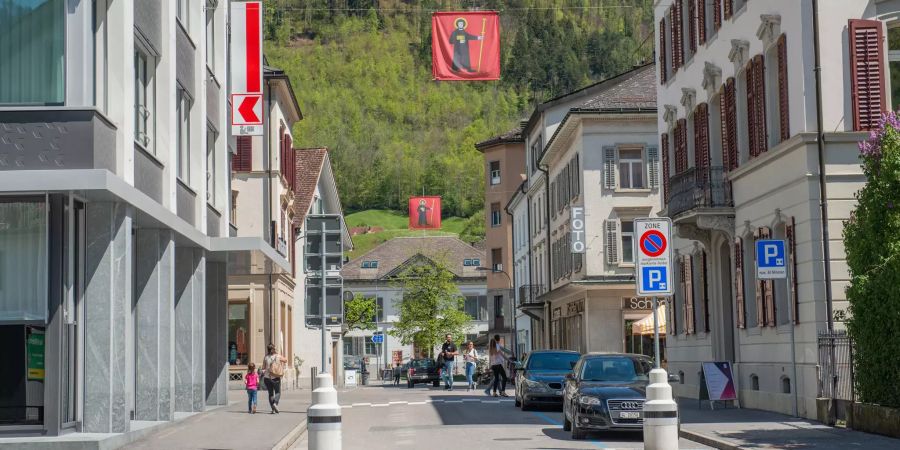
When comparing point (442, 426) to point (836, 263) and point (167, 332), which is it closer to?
point (167, 332)

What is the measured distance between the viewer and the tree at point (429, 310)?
9244 centimetres

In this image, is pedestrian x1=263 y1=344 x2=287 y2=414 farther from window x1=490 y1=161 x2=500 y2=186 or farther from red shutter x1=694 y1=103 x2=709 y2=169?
window x1=490 y1=161 x2=500 y2=186

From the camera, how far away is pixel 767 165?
26.9 meters

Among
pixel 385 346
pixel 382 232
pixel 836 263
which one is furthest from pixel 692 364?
pixel 382 232

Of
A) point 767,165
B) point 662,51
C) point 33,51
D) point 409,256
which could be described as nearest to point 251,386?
point 33,51

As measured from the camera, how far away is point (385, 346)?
116 metres

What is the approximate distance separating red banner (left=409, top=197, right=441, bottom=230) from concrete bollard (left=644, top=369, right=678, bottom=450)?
191 feet

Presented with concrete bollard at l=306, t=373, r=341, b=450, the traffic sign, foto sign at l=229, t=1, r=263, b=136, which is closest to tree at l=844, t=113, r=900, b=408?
the traffic sign

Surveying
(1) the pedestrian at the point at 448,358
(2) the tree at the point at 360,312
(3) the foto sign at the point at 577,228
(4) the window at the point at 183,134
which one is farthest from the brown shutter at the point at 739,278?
(2) the tree at the point at 360,312

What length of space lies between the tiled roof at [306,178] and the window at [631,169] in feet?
52.0

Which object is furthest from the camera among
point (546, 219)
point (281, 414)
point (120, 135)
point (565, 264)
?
point (546, 219)

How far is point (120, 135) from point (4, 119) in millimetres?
1834

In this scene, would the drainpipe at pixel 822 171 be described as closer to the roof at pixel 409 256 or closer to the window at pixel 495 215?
the window at pixel 495 215

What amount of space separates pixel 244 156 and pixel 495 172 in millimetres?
41103
